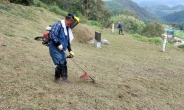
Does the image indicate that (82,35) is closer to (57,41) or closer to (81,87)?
(81,87)

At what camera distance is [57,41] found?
4.59 meters

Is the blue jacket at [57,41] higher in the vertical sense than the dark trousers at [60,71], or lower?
higher

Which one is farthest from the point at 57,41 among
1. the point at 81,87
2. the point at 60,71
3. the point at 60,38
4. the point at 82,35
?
the point at 82,35

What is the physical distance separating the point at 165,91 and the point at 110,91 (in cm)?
178

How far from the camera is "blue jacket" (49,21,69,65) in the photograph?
4.60 meters

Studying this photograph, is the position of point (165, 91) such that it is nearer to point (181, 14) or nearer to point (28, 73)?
point (28, 73)

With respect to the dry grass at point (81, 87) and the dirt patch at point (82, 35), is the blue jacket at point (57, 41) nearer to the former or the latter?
the dry grass at point (81, 87)

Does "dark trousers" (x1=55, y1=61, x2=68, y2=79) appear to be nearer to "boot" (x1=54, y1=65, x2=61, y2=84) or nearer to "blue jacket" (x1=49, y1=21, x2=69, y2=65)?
"boot" (x1=54, y1=65, x2=61, y2=84)

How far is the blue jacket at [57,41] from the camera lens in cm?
460

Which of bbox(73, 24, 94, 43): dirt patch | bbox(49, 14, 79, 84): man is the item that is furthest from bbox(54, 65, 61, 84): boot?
bbox(73, 24, 94, 43): dirt patch

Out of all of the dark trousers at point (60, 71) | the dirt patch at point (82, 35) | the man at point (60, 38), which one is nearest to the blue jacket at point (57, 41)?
the man at point (60, 38)

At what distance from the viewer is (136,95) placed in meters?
5.34

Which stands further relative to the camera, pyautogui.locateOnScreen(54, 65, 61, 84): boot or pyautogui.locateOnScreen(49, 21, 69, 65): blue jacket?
pyautogui.locateOnScreen(54, 65, 61, 84): boot

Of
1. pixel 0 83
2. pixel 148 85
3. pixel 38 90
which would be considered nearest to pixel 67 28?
pixel 38 90
